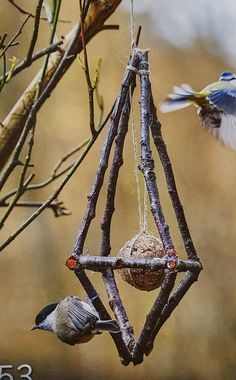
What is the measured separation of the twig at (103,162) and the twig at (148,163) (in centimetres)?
2

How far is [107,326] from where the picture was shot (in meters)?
0.82

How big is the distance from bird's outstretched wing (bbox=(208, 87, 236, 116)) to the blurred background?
0.92 feet

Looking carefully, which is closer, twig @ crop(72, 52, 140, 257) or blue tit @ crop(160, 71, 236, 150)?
twig @ crop(72, 52, 140, 257)

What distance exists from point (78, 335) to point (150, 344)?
0.10 m

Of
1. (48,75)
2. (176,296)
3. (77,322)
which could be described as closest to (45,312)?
(77,322)

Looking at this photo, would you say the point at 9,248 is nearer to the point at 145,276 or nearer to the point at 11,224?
the point at 11,224

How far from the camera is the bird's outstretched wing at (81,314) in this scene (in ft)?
2.76

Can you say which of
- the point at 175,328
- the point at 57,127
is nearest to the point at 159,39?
Answer: the point at 57,127

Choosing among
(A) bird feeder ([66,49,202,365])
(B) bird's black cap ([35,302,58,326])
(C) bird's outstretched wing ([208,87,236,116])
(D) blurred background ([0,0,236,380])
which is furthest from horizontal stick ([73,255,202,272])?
(D) blurred background ([0,0,236,380])

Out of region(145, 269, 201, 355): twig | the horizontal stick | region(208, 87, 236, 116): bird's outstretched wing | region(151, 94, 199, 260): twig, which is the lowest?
region(145, 269, 201, 355): twig

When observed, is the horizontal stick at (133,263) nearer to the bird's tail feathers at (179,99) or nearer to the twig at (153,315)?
the twig at (153,315)

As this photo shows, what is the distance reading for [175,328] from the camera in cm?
142

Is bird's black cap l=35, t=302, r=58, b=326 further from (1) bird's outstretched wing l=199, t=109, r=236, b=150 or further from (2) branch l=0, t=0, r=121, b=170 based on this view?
(1) bird's outstretched wing l=199, t=109, r=236, b=150

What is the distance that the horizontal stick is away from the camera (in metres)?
0.74
